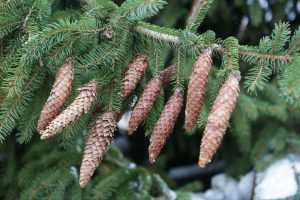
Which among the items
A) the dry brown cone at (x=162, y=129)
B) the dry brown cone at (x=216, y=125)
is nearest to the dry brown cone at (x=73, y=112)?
the dry brown cone at (x=162, y=129)

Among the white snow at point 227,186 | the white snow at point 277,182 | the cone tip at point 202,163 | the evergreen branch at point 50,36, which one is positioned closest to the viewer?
the cone tip at point 202,163

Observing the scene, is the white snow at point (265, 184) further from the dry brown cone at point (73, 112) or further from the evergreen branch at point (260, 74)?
the dry brown cone at point (73, 112)

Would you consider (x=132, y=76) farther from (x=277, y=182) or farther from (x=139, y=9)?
(x=277, y=182)

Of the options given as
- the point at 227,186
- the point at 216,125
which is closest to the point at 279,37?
the point at 216,125

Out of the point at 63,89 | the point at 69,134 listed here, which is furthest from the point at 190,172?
the point at 63,89

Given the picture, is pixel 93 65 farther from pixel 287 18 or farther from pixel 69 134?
pixel 287 18

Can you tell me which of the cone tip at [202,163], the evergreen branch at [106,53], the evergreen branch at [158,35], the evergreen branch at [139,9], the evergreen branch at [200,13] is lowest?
the cone tip at [202,163]
